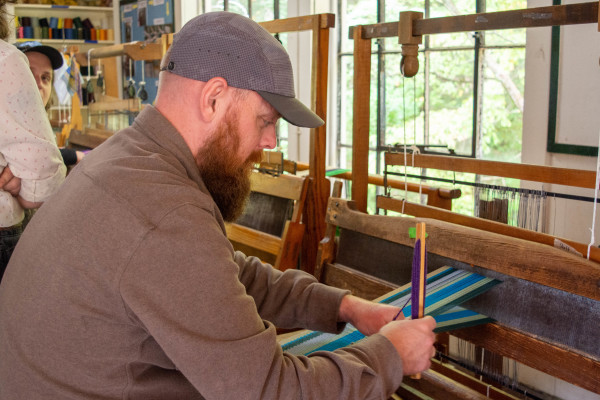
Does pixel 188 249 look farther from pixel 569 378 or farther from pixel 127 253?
pixel 569 378

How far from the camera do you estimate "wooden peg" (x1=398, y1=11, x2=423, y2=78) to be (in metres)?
2.07

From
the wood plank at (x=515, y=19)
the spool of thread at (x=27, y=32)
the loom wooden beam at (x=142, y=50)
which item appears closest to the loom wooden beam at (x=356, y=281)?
the wood plank at (x=515, y=19)

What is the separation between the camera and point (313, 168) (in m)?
2.78

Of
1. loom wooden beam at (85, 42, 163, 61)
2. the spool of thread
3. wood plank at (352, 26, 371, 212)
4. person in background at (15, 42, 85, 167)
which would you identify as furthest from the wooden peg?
the spool of thread

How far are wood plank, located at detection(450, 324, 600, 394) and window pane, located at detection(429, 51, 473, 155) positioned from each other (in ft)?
5.62

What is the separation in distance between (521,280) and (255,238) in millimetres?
1495

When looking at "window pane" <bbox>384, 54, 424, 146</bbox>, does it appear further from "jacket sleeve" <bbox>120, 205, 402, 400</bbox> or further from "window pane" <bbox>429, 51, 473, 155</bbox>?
"jacket sleeve" <bbox>120, 205, 402, 400</bbox>

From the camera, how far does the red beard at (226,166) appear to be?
1264mm

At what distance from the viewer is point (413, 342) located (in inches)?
49.6

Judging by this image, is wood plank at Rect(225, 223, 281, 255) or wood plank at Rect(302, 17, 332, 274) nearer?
wood plank at Rect(302, 17, 332, 274)

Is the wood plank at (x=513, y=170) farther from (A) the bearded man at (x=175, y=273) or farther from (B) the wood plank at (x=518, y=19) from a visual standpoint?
(A) the bearded man at (x=175, y=273)

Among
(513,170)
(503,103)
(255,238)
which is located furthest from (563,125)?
(255,238)

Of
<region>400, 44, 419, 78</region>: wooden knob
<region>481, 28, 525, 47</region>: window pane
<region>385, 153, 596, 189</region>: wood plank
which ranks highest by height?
<region>481, 28, 525, 47</region>: window pane

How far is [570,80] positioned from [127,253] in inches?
80.6
